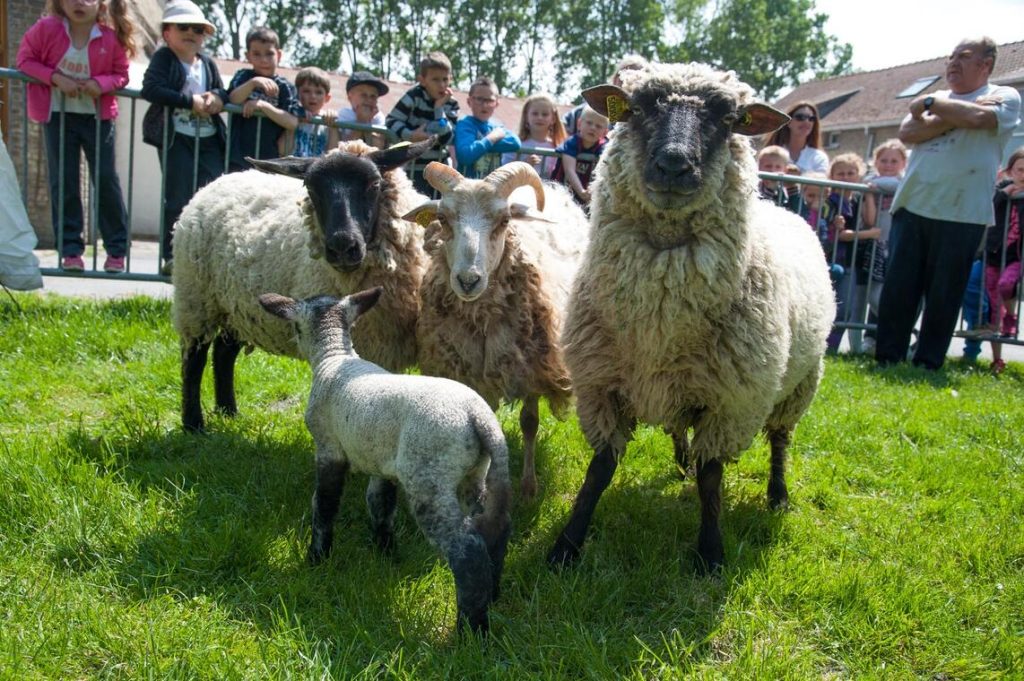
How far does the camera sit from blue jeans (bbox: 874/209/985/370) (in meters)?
6.34

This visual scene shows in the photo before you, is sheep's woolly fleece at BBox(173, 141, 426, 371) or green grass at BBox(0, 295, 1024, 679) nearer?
green grass at BBox(0, 295, 1024, 679)

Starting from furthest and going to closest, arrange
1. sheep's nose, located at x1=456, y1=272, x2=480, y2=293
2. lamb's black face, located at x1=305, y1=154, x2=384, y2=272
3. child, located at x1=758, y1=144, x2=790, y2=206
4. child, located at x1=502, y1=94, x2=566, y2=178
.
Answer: child, located at x1=758, y1=144, x2=790, y2=206 → child, located at x1=502, y1=94, x2=566, y2=178 → lamb's black face, located at x1=305, y1=154, x2=384, y2=272 → sheep's nose, located at x1=456, y1=272, x2=480, y2=293

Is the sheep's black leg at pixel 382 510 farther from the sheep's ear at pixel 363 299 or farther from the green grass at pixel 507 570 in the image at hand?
the sheep's ear at pixel 363 299

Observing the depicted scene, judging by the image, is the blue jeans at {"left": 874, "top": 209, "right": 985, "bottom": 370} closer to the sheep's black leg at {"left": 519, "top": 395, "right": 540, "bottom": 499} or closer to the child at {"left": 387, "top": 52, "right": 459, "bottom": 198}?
the child at {"left": 387, "top": 52, "right": 459, "bottom": 198}

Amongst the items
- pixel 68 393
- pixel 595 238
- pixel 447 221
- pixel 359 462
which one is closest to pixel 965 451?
pixel 595 238

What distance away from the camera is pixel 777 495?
3770 mm

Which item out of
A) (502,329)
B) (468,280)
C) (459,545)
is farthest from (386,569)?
(502,329)

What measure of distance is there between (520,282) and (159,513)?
1.91 meters

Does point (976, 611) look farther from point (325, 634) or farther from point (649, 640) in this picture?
point (325, 634)

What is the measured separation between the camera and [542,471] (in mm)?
4031

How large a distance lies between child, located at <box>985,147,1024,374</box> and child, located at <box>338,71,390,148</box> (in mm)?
6089

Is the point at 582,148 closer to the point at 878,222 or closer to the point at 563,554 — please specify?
the point at 878,222

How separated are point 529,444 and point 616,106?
1.77m

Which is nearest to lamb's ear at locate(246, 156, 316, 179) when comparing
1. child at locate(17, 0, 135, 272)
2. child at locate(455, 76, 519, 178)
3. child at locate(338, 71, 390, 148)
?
child at locate(455, 76, 519, 178)
